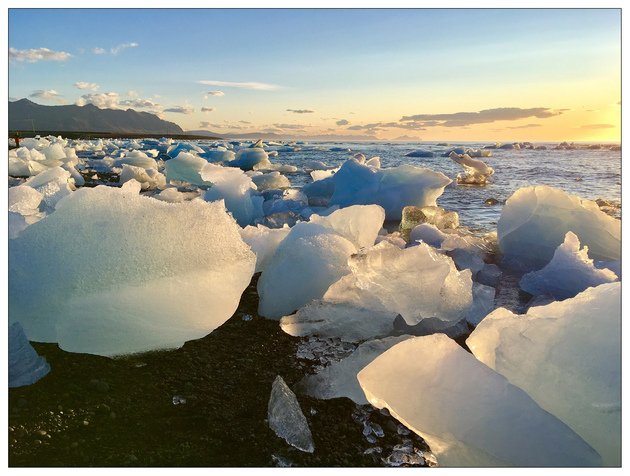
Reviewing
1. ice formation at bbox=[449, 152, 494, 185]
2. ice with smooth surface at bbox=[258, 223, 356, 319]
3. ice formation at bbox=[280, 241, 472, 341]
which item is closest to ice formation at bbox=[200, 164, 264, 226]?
ice with smooth surface at bbox=[258, 223, 356, 319]

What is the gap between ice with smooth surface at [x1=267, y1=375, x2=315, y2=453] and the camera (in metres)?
1.12

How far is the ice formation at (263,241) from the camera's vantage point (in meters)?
2.08

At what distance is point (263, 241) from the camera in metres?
2.11

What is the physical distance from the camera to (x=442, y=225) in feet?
11.0

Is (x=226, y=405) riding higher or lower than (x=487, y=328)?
lower

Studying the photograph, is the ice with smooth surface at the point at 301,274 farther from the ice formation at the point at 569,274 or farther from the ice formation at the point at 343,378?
the ice formation at the point at 569,274

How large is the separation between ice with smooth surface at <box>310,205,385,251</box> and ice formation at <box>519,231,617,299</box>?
770mm

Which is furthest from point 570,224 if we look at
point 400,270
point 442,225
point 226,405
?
point 226,405

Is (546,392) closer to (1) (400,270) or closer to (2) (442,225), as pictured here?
(1) (400,270)

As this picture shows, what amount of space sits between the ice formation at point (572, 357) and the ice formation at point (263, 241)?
107 centimetres

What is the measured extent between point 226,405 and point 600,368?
3.01ft

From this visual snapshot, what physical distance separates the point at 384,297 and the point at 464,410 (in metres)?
0.62

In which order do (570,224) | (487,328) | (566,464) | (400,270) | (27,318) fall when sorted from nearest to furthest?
1. (566,464)
2. (487,328)
3. (27,318)
4. (400,270)
5. (570,224)

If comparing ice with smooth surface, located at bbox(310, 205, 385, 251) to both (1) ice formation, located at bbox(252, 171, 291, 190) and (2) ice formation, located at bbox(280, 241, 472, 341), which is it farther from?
(1) ice formation, located at bbox(252, 171, 291, 190)
